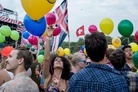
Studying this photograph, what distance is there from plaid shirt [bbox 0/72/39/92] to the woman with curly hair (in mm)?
507

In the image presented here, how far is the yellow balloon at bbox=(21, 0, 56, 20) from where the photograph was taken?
12.2ft

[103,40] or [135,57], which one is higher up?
[103,40]

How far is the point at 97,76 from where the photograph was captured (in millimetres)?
1818

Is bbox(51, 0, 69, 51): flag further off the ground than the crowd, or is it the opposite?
bbox(51, 0, 69, 51): flag

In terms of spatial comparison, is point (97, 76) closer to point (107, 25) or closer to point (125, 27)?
point (125, 27)

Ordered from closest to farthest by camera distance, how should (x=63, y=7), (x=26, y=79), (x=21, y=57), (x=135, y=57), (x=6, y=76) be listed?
1. (x=26, y=79)
2. (x=21, y=57)
3. (x=135, y=57)
4. (x=6, y=76)
5. (x=63, y=7)

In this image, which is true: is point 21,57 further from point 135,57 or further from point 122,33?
point 122,33

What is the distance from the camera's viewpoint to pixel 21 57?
93.8 inches

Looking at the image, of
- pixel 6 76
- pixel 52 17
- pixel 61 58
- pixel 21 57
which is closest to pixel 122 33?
pixel 52 17

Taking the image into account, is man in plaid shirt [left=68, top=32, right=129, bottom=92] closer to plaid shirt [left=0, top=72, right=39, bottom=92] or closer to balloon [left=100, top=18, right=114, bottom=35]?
plaid shirt [left=0, top=72, right=39, bottom=92]

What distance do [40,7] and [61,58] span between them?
42.0 inches

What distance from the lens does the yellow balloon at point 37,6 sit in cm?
372

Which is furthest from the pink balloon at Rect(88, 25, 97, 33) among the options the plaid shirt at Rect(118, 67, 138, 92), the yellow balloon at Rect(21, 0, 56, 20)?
the plaid shirt at Rect(118, 67, 138, 92)

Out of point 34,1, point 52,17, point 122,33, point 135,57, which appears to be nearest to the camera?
point 135,57
